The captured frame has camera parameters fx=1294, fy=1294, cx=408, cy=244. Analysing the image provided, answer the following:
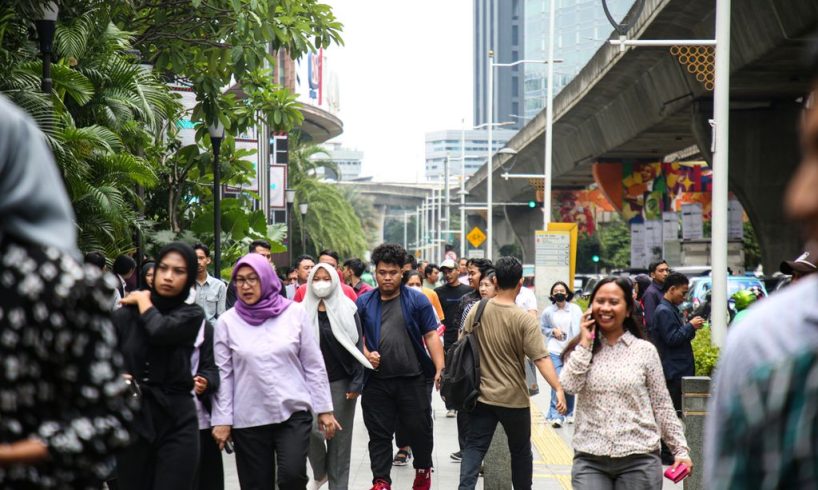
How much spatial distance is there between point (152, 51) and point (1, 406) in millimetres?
15620

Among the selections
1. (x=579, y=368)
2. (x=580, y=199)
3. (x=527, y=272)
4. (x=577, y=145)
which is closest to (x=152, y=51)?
(x=579, y=368)

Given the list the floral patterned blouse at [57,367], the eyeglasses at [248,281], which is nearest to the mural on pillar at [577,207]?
the eyeglasses at [248,281]

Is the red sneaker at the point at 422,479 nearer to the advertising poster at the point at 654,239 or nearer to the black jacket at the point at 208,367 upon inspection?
the black jacket at the point at 208,367

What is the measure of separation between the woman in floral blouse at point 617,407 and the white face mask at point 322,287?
3.11m

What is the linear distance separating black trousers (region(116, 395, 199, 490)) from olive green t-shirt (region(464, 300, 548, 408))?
3.00 m

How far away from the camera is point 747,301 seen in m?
16.3

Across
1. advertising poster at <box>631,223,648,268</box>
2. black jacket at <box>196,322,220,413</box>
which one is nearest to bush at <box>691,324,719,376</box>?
black jacket at <box>196,322,220,413</box>

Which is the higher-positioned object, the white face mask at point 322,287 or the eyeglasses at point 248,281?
the eyeglasses at point 248,281

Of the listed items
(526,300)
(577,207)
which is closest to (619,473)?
(526,300)

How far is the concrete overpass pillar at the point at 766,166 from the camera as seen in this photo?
28.5 m

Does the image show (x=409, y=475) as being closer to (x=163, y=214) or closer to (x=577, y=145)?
(x=163, y=214)

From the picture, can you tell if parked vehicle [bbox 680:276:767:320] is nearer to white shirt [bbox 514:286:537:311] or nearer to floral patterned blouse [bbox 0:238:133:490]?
white shirt [bbox 514:286:537:311]

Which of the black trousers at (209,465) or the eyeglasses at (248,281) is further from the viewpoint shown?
the eyeglasses at (248,281)

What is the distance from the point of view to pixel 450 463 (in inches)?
484
